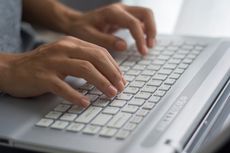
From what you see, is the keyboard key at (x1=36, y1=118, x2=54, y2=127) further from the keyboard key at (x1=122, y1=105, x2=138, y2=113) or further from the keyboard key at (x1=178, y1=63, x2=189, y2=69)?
the keyboard key at (x1=178, y1=63, x2=189, y2=69)

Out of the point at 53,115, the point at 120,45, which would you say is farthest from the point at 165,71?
the point at 53,115

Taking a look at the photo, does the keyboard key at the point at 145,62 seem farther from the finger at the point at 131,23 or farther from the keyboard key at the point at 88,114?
the keyboard key at the point at 88,114

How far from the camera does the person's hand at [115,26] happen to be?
884 millimetres

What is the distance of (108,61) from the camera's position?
688 mm

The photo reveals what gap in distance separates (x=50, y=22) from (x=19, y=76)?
1.32ft

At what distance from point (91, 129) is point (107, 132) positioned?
0.02 metres

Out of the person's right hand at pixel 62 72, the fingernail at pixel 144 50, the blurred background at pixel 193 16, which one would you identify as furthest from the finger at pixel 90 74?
the blurred background at pixel 193 16

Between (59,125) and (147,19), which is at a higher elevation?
(147,19)

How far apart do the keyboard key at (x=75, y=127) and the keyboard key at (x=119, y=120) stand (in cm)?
4

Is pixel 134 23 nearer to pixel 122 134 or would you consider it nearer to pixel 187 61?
pixel 187 61

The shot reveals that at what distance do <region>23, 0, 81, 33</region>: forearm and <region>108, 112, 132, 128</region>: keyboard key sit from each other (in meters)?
0.46

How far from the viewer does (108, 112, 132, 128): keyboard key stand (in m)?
0.60

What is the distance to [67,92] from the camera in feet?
2.16

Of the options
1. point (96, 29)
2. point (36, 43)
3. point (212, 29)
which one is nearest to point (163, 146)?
point (96, 29)
